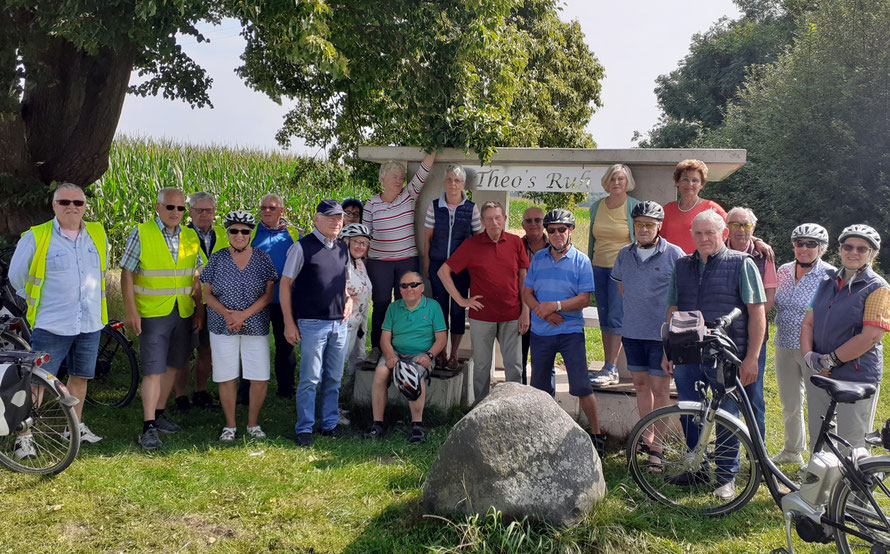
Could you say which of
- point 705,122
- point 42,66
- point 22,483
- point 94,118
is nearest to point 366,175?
point 94,118

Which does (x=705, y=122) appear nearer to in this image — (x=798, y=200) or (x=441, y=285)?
(x=798, y=200)

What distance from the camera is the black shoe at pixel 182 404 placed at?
22.8 feet

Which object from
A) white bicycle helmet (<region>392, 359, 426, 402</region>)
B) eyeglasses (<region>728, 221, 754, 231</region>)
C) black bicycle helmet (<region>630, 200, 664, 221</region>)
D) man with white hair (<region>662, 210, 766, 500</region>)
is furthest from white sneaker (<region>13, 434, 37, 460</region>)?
eyeglasses (<region>728, 221, 754, 231</region>)

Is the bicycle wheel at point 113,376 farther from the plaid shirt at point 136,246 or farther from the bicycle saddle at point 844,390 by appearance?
the bicycle saddle at point 844,390

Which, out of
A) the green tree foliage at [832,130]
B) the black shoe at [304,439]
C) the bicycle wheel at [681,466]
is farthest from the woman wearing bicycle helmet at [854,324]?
the green tree foliage at [832,130]

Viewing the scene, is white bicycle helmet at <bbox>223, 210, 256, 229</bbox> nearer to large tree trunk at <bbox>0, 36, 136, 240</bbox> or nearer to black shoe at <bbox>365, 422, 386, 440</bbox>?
black shoe at <bbox>365, 422, 386, 440</bbox>

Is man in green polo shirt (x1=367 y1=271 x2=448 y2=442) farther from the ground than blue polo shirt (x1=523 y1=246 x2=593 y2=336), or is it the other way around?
blue polo shirt (x1=523 y1=246 x2=593 y2=336)

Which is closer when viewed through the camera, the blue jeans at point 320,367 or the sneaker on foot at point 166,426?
the blue jeans at point 320,367

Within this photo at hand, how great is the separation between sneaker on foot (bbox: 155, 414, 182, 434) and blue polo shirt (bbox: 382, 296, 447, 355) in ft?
6.91

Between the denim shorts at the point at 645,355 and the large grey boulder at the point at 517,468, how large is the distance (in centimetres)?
118

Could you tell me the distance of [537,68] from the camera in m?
16.7

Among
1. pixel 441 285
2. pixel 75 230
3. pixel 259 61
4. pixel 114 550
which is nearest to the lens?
pixel 114 550

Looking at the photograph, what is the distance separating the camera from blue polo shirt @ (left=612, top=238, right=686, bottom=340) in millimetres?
5355

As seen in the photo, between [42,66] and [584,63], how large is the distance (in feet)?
48.0
